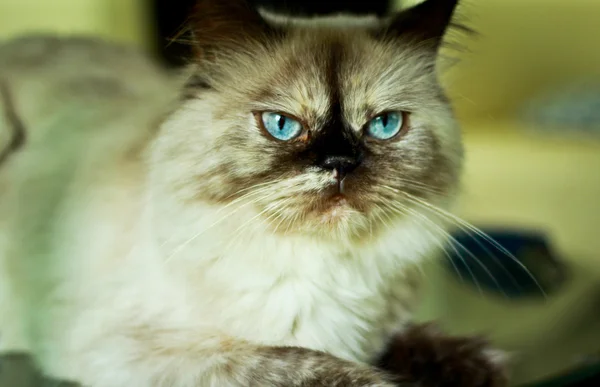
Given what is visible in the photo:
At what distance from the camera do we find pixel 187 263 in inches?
33.9

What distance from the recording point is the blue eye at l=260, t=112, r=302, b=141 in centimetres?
81

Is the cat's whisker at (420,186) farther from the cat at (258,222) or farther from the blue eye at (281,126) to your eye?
the blue eye at (281,126)

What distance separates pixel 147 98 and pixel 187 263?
527 mm

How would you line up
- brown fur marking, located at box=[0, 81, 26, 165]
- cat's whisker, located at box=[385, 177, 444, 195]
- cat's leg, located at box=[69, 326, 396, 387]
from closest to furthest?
Answer: cat's leg, located at box=[69, 326, 396, 387]
cat's whisker, located at box=[385, 177, 444, 195]
brown fur marking, located at box=[0, 81, 26, 165]

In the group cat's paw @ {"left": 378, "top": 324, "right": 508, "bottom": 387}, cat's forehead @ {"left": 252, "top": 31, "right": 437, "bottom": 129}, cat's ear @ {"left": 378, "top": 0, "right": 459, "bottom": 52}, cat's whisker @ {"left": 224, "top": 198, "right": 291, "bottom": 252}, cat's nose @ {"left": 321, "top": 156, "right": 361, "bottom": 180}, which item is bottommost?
cat's paw @ {"left": 378, "top": 324, "right": 508, "bottom": 387}

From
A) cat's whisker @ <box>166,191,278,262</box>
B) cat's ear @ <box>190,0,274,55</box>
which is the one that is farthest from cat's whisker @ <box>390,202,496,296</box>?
cat's ear @ <box>190,0,274,55</box>

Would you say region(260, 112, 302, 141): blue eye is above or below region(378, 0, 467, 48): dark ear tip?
below

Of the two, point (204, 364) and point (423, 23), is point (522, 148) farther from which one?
point (204, 364)

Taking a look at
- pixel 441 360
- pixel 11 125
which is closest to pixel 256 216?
pixel 441 360

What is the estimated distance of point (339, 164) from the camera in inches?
30.0

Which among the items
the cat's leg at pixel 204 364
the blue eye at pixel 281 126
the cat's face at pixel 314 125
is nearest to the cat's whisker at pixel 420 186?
the cat's face at pixel 314 125

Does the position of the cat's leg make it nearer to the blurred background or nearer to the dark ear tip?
the blurred background

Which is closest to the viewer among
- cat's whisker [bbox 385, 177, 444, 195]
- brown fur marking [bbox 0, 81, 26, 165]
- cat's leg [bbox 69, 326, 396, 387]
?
cat's leg [bbox 69, 326, 396, 387]

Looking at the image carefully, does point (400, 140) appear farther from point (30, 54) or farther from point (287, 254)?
point (30, 54)
